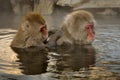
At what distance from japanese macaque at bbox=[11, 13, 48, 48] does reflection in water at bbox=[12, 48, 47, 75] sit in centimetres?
15

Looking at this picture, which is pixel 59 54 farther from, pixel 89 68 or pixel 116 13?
pixel 116 13

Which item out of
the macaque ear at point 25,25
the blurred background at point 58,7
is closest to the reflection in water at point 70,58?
the macaque ear at point 25,25

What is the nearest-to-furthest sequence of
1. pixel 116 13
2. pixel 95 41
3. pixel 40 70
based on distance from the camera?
pixel 40 70, pixel 95 41, pixel 116 13

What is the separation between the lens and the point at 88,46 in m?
5.14

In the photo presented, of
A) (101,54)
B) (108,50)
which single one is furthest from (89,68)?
(108,50)

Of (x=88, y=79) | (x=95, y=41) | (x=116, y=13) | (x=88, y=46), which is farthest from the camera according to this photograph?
(x=116, y=13)

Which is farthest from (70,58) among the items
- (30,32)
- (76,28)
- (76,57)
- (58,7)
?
(58,7)

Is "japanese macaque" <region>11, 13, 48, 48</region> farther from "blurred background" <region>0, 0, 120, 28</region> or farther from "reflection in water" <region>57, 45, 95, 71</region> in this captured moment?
"blurred background" <region>0, 0, 120, 28</region>

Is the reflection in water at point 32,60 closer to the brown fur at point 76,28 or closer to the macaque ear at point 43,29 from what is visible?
the macaque ear at point 43,29

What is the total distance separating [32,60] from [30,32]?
0.89 meters

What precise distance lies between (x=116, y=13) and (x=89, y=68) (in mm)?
9988

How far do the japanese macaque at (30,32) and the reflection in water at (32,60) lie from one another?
0.15 metres

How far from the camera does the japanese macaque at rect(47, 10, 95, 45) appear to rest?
17.1ft

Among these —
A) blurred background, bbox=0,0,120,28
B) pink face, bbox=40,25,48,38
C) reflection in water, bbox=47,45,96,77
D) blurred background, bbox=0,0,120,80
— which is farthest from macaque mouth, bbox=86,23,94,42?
blurred background, bbox=0,0,120,28
